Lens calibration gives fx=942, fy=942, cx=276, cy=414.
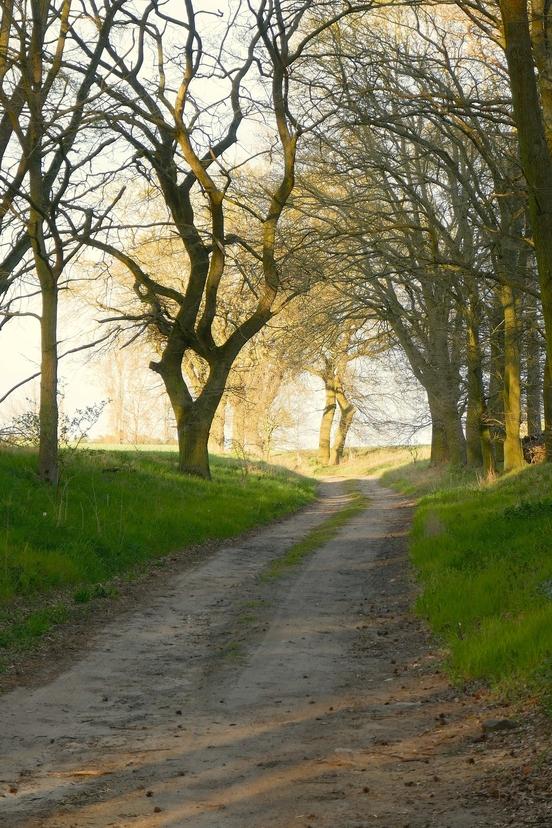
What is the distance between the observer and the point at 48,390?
53.6 ft

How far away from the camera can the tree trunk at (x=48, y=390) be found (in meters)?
16.4

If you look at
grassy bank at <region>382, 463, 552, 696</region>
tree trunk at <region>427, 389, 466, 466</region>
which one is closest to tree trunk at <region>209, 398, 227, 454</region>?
tree trunk at <region>427, 389, 466, 466</region>

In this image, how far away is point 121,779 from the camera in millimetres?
5523

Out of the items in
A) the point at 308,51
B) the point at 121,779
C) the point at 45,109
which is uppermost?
the point at 308,51

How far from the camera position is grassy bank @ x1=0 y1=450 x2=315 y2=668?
36.5ft

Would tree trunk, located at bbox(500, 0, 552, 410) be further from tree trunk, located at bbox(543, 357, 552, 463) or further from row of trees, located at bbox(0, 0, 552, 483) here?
tree trunk, located at bbox(543, 357, 552, 463)

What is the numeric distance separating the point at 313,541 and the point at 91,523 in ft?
15.9

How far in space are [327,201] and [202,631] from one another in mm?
13437

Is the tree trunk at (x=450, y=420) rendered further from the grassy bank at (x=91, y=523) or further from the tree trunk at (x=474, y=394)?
the grassy bank at (x=91, y=523)

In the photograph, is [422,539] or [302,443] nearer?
[422,539]

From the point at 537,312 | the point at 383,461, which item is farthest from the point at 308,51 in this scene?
the point at 383,461

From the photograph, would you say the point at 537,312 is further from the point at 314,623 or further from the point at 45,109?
the point at 314,623

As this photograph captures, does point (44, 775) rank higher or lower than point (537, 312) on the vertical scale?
lower

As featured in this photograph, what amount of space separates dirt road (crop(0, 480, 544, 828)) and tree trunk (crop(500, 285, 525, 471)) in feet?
40.5
